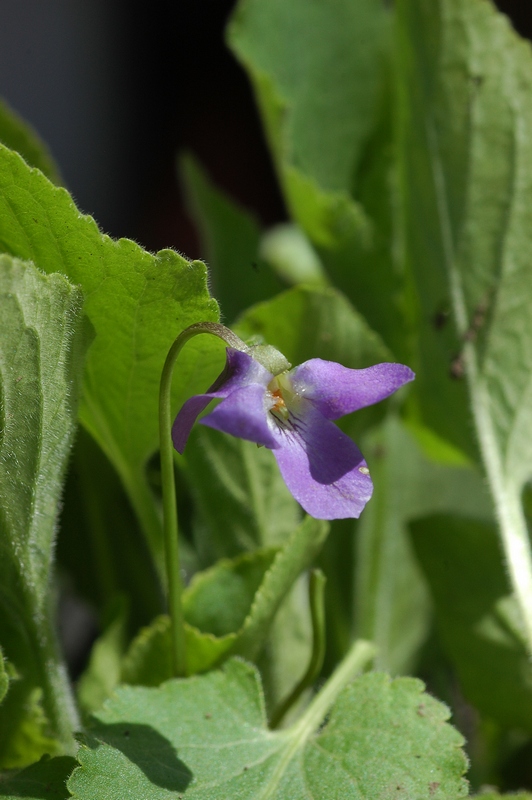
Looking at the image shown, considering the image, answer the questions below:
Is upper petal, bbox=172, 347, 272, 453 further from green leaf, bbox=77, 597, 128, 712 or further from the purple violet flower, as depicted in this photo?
green leaf, bbox=77, 597, 128, 712

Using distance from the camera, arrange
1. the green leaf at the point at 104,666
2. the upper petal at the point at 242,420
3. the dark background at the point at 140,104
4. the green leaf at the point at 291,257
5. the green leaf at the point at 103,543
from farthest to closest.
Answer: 1. the dark background at the point at 140,104
2. the green leaf at the point at 291,257
3. the green leaf at the point at 103,543
4. the green leaf at the point at 104,666
5. the upper petal at the point at 242,420

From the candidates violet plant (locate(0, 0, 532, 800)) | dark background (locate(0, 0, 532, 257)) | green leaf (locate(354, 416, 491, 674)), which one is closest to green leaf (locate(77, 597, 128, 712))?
violet plant (locate(0, 0, 532, 800))

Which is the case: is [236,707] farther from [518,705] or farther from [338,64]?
[338,64]

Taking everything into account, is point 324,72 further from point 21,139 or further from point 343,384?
point 343,384

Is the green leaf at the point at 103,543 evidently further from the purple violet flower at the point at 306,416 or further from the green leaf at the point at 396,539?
the purple violet flower at the point at 306,416

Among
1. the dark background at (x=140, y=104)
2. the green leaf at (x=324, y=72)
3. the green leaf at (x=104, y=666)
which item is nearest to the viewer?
the green leaf at (x=104, y=666)

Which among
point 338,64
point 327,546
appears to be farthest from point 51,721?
point 338,64

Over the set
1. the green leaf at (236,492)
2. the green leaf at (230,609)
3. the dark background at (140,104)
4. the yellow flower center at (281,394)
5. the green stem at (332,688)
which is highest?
the dark background at (140,104)

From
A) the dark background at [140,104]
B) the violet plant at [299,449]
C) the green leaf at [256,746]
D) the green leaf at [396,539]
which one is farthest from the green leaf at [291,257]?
the dark background at [140,104]

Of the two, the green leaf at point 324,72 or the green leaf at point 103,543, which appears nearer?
the green leaf at point 103,543
